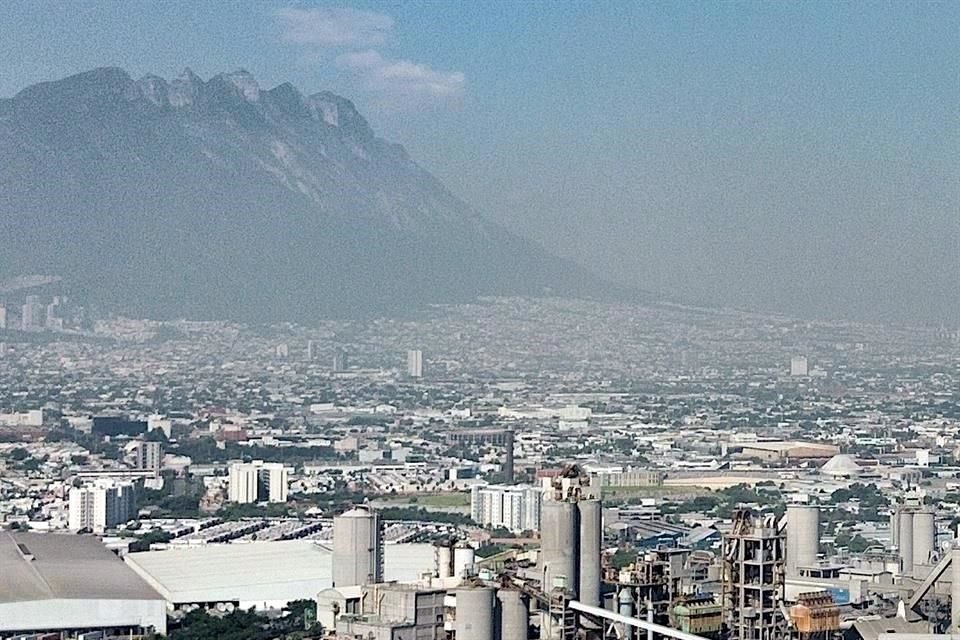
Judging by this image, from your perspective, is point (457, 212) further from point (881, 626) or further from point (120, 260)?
point (881, 626)

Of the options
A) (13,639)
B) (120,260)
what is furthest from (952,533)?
(120,260)

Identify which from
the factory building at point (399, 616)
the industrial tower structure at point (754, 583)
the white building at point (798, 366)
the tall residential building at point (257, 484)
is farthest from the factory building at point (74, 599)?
the white building at point (798, 366)

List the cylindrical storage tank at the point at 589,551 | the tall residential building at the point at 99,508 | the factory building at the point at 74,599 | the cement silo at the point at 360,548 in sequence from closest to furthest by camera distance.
Result: the cylindrical storage tank at the point at 589,551
the cement silo at the point at 360,548
the factory building at the point at 74,599
the tall residential building at the point at 99,508

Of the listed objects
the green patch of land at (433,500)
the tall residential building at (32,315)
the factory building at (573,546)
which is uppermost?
the tall residential building at (32,315)

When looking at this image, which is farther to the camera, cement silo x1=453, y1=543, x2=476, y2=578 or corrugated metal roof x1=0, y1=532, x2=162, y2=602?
corrugated metal roof x1=0, y1=532, x2=162, y2=602

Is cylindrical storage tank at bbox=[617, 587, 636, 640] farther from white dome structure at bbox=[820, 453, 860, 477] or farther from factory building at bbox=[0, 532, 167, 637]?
white dome structure at bbox=[820, 453, 860, 477]

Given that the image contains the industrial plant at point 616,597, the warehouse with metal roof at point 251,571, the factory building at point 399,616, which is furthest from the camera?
the warehouse with metal roof at point 251,571

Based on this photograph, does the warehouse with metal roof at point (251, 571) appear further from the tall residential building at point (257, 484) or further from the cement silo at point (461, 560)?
the tall residential building at point (257, 484)

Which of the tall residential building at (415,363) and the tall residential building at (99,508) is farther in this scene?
the tall residential building at (415,363)

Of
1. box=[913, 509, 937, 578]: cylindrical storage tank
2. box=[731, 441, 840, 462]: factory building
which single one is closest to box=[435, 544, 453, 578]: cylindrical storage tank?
box=[913, 509, 937, 578]: cylindrical storage tank
